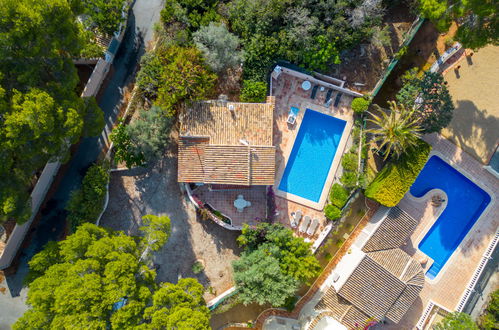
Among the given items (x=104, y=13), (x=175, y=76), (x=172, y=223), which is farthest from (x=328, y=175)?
(x=104, y=13)

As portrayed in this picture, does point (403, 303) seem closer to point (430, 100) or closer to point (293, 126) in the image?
point (430, 100)

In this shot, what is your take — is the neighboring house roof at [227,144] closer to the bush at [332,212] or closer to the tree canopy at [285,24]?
the tree canopy at [285,24]

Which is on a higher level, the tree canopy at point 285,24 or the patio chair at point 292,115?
the tree canopy at point 285,24

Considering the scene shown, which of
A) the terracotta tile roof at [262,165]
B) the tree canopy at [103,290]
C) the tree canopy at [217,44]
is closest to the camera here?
the tree canopy at [103,290]

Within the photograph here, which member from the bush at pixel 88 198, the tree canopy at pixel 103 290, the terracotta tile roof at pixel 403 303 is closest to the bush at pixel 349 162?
the terracotta tile roof at pixel 403 303

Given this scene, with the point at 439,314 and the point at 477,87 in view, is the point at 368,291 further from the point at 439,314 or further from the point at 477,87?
the point at 477,87

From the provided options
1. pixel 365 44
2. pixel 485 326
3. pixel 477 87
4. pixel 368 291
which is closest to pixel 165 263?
pixel 368 291
